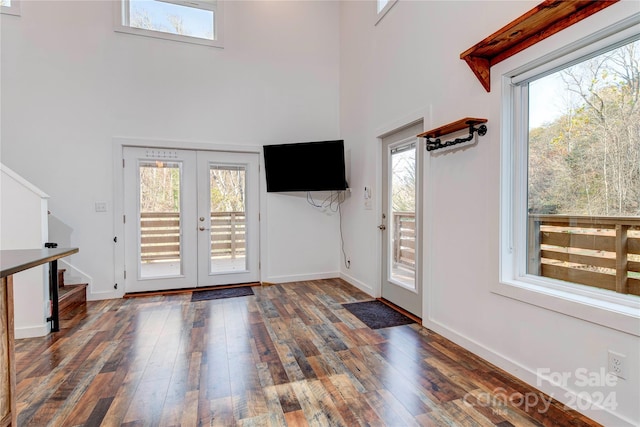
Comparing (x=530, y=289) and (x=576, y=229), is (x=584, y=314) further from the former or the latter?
(x=576, y=229)

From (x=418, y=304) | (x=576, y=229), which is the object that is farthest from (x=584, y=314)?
(x=418, y=304)

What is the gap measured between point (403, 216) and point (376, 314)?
1.14 m

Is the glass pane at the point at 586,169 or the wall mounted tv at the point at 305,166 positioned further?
the wall mounted tv at the point at 305,166

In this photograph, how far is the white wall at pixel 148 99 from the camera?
3.79 metres

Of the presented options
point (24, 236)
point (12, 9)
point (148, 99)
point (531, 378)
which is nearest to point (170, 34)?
point (148, 99)

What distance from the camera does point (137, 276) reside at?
166 inches

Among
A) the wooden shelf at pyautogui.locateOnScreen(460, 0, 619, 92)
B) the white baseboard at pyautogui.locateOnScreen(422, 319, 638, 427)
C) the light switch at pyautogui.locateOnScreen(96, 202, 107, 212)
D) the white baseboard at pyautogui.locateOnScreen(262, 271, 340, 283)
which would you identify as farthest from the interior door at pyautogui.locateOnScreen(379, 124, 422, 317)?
the light switch at pyautogui.locateOnScreen(96, 202, 107, 212)

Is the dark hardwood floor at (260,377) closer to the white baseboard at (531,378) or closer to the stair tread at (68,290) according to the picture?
the white baseboard at (531,378)

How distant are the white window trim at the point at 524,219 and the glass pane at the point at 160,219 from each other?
3937 mm

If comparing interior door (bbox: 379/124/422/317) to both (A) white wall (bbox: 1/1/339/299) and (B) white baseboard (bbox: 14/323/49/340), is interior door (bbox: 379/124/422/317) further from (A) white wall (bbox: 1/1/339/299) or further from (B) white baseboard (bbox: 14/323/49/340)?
(B) white baseboard (bbox: 14/323/49/340)

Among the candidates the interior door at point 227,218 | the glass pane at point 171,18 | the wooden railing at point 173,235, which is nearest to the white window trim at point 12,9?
the glass pane at point 171,18

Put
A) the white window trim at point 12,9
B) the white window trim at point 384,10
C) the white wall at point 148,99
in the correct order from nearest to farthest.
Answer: the white window trim at point 384,10 < the white window trim at point 12,9 < the white wall at point 148,99

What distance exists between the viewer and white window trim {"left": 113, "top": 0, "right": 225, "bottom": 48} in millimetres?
4023

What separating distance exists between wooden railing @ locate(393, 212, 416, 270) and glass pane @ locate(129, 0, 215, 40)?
371 centimetres
